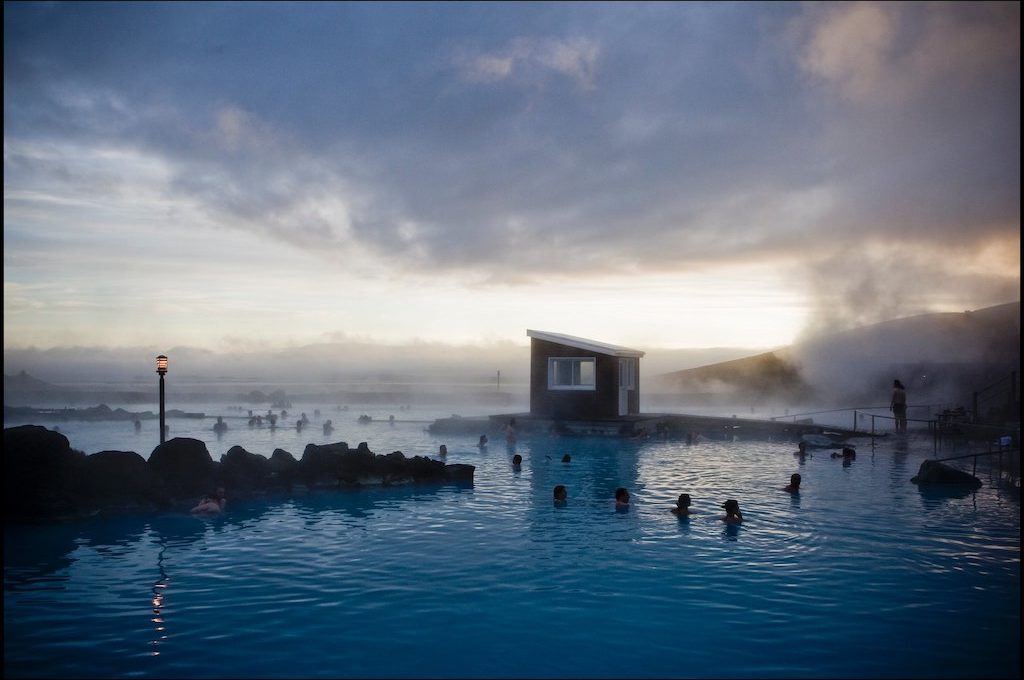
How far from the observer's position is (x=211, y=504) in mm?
15953

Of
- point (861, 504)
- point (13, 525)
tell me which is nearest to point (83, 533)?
point (13, 525)

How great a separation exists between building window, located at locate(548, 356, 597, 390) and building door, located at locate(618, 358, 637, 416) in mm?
1609

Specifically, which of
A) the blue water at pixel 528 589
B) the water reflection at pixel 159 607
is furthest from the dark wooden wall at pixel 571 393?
the water reflection at pixel 159 607

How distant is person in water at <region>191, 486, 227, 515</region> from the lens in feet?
52.1

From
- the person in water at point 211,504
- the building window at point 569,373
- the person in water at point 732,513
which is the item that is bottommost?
the person in water at point 211,504

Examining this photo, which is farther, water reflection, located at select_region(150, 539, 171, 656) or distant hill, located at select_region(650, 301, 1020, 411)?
distant hill, located at select_region(650, 301, 1020, 411)

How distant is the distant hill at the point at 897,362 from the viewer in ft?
192

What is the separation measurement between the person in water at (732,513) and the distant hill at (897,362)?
1940 inches

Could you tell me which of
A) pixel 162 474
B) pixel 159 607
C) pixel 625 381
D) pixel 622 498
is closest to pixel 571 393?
pixel 625 381

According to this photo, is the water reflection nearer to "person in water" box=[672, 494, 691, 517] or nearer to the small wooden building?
"person in water" box=[672, 494, 691, 517]

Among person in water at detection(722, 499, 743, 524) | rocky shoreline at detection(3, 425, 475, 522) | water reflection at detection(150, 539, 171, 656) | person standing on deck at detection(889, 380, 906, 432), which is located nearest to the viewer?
water reflection at detection(150, 539, 171, 656)

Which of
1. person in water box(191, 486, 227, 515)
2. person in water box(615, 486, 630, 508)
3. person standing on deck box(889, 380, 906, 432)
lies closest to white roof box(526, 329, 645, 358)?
person standing on deck box(889, 380, 906, 432)

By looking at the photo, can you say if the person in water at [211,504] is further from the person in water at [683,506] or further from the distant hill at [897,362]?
the distant hill at [897,362]

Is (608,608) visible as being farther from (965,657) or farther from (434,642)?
(965,657)
